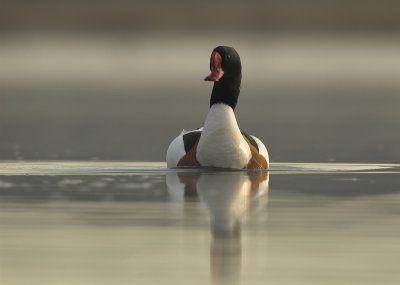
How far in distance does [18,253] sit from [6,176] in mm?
4230

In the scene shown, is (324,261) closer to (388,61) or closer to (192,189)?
(192,189)

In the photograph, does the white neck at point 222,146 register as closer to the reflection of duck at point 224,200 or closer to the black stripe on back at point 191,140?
the reflection of duck at point 224,200

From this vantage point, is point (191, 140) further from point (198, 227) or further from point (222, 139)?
point (198, 227)

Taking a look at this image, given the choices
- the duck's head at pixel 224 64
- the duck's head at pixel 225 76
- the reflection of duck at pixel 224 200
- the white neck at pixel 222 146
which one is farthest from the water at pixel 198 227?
the duck's head at pixel 224 64

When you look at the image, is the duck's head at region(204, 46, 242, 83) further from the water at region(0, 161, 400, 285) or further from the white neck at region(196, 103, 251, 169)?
the water at region(0, 161, 400, 285)

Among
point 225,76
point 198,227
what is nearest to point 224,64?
point 225,76

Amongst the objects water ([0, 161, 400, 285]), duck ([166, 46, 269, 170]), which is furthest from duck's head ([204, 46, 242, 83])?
water ([0, 161, 400, 285])

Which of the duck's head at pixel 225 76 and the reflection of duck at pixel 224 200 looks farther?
the duck's head at pixel 225 76

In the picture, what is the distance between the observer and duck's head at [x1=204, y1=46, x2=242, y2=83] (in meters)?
12.5

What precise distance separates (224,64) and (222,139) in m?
0.90

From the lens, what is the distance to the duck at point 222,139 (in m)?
12.0

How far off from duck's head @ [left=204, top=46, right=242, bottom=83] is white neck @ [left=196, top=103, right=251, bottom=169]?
599mm

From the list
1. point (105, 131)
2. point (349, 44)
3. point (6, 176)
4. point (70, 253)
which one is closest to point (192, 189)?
point (6, 176)

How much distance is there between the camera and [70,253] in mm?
7648
